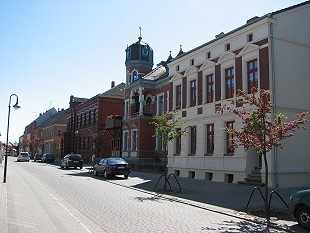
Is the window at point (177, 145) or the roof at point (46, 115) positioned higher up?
the roof at point (46, 115)

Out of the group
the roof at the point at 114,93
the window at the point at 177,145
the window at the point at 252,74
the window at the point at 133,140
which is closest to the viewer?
the window at the point at 252,74

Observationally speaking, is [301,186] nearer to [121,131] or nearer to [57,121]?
[121,131]

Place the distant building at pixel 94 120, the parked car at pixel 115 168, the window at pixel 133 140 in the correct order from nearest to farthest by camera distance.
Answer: the parked car at pixel 115 168, the window at pixel 133 140, the distant building at pixel 94 120

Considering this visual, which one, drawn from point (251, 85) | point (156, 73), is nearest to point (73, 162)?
point (156, 73)

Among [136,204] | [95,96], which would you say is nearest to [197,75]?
[136,204]

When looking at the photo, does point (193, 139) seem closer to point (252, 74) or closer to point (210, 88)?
point (210, 88)

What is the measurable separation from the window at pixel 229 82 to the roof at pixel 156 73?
1587cm

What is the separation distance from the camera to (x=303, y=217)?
30.0 feet

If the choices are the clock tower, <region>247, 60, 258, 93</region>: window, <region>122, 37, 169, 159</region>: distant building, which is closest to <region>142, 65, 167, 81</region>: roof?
<region>122, 37, 169, 159</region>: distant building

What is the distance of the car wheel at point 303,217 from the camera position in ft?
29.5

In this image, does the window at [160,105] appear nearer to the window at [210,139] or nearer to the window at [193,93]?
the window at [193,93]

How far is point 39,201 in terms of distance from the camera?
43.6 ft

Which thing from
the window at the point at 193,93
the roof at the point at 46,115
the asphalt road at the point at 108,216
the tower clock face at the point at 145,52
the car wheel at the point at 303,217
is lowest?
the asphalt road at the point at 108,216

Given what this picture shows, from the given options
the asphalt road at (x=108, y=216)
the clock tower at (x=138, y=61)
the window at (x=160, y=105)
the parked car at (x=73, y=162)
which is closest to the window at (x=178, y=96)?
the window at (x=160, y=105)
